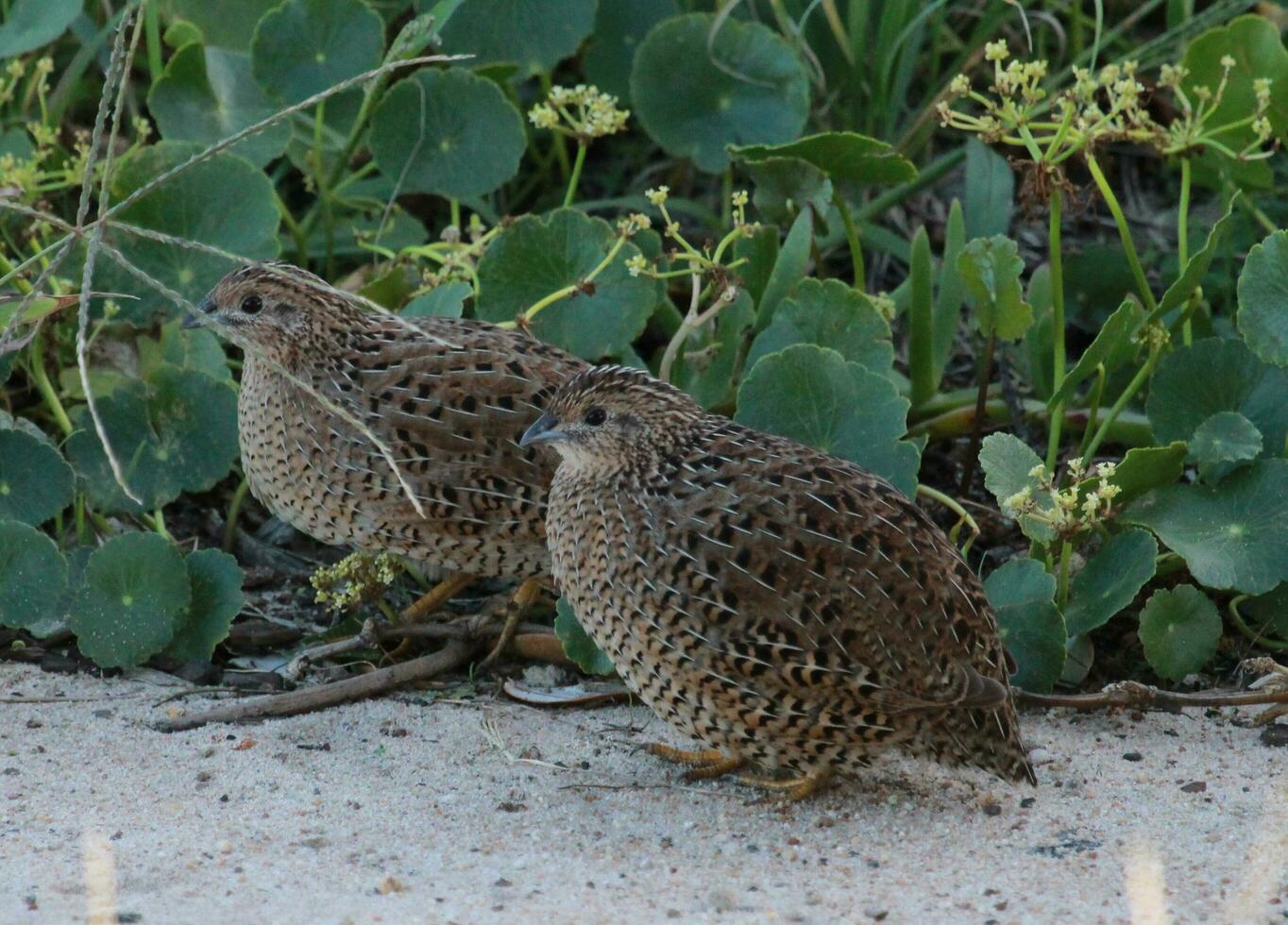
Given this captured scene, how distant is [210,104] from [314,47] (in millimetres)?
461

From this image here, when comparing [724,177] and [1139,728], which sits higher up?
[724,177]

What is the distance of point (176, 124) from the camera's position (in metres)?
6.10

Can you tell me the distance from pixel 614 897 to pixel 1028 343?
2.75 m

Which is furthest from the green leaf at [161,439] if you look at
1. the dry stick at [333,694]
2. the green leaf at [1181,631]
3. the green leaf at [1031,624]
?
the green leaf at [1181,631]

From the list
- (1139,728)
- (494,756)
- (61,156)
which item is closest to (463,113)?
(61,156)

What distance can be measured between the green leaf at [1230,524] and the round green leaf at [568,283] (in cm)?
166

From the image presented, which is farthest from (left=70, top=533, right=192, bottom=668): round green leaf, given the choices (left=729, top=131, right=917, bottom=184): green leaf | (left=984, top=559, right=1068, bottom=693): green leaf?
(left=984, top=559, right=1068, bottom=693): green leaf

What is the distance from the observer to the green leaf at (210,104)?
19.5 ft

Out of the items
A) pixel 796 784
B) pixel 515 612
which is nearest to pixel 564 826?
pixel 796 784

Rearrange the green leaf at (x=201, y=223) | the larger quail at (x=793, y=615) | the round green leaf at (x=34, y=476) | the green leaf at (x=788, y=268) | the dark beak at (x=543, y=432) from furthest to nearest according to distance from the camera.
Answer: the green leaf at (x=201, y=223) < the green leaf at (x=788, y=268) < the round green leaf at (x=34, y=476) < the dark beak at (x=543, y=432) < the larger quail at (x=793, y=615)

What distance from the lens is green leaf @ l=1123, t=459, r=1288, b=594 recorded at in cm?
457

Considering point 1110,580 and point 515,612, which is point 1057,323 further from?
point 515,612

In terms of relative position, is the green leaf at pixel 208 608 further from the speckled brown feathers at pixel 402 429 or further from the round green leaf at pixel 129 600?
the speckled brown feathers at pixel 402 429

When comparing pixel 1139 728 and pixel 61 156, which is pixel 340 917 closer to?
pixel 1139 728
